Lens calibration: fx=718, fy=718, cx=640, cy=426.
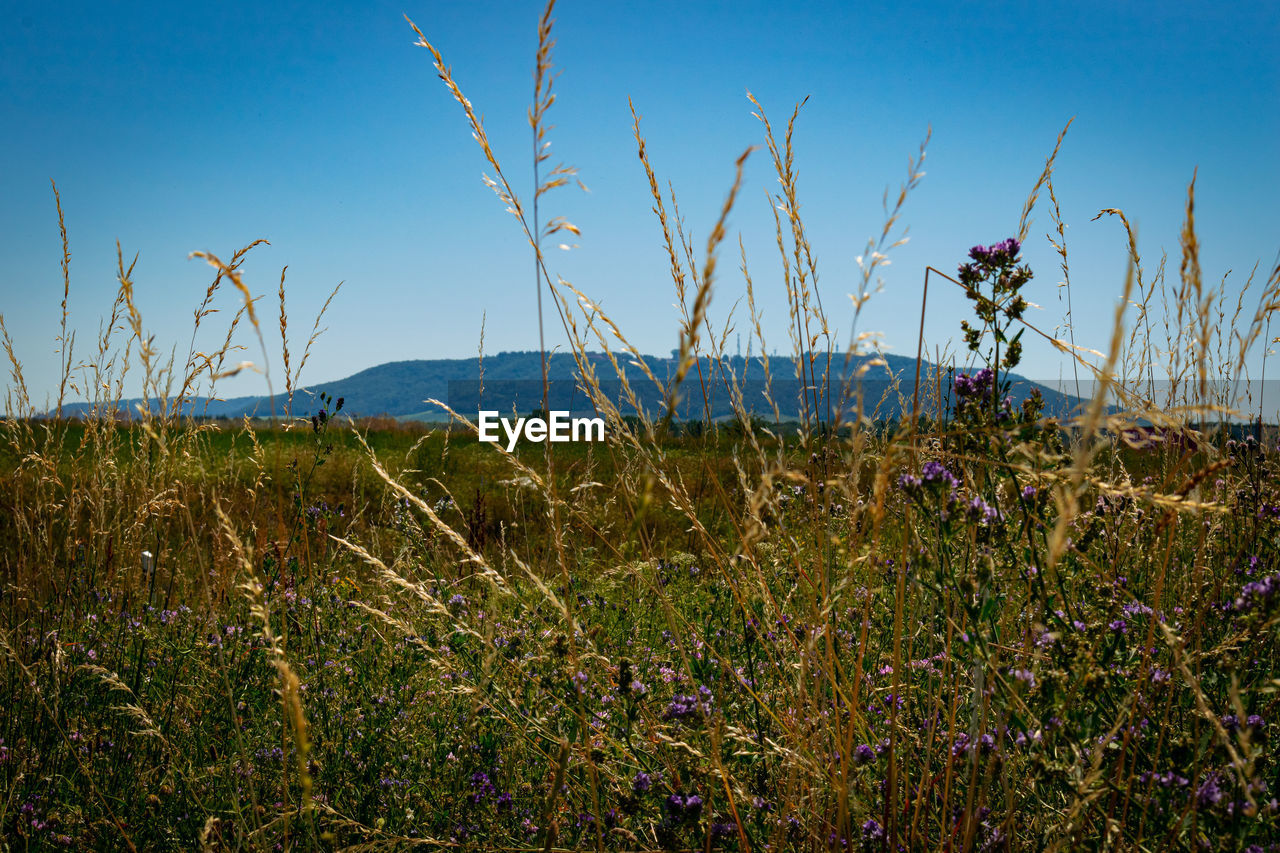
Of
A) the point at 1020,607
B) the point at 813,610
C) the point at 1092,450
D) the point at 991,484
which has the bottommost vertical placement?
the point at 1020,607

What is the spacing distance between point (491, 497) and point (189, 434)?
8.39 meters

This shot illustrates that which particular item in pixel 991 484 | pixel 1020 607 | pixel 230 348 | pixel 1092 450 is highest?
pixel 230 348

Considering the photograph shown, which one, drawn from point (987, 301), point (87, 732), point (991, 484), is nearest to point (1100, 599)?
point (991, 484)

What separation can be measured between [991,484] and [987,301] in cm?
45

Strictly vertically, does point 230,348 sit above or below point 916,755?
above

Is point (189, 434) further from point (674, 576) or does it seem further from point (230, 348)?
point (674, 576)

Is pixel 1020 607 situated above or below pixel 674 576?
above

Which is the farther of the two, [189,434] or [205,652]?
[189,434]

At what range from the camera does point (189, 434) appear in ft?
9.49

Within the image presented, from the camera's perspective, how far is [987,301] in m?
1.61

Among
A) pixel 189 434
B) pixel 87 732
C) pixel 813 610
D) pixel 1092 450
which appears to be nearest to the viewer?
pixel 1092 450

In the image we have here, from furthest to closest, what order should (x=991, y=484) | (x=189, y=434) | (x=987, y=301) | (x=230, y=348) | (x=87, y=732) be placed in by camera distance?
1. (x=189, y=434)
2. (x=230, y=348)
3. (x=87, y=732)
4. (x=991, y=484)
5. (x=987, y=301)

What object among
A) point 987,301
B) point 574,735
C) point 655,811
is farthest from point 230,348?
point 987,301

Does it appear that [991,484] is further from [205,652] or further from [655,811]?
[205,652]
